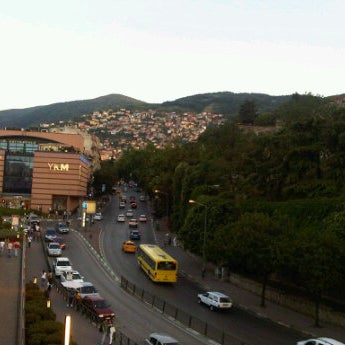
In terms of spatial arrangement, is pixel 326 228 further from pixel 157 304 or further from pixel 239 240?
pixel 157 304

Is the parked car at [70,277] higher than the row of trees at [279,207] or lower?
lower

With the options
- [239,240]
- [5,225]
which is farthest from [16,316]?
[5,225]

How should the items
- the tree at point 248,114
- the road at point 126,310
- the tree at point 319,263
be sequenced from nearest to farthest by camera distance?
the road at point 126,310 → the tree at point 319,263 → the tree at point 248,114

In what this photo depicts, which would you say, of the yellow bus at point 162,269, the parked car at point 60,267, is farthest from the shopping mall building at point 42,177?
the yellow bus at point 162,269

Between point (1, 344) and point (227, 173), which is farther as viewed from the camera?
point (227, 173)

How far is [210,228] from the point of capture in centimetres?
5122

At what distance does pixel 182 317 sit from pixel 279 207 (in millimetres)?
17417

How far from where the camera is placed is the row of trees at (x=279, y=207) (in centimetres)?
3431

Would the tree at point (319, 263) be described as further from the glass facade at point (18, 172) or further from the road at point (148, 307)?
the glass facade at point (18, 172)

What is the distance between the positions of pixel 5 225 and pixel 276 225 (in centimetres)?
3617

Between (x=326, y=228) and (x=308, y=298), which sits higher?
(x=326, y=228)

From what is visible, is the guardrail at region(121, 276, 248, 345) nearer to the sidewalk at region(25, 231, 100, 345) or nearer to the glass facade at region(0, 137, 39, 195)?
the sidewalk at region(25, 231, 100, 345)

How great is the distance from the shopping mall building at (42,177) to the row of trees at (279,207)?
21860mm

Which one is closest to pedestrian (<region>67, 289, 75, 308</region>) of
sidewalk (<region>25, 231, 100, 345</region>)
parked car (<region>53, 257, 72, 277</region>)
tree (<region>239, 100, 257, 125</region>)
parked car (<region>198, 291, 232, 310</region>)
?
sidewalk (<region>25, 231, 100, 345</region>)
